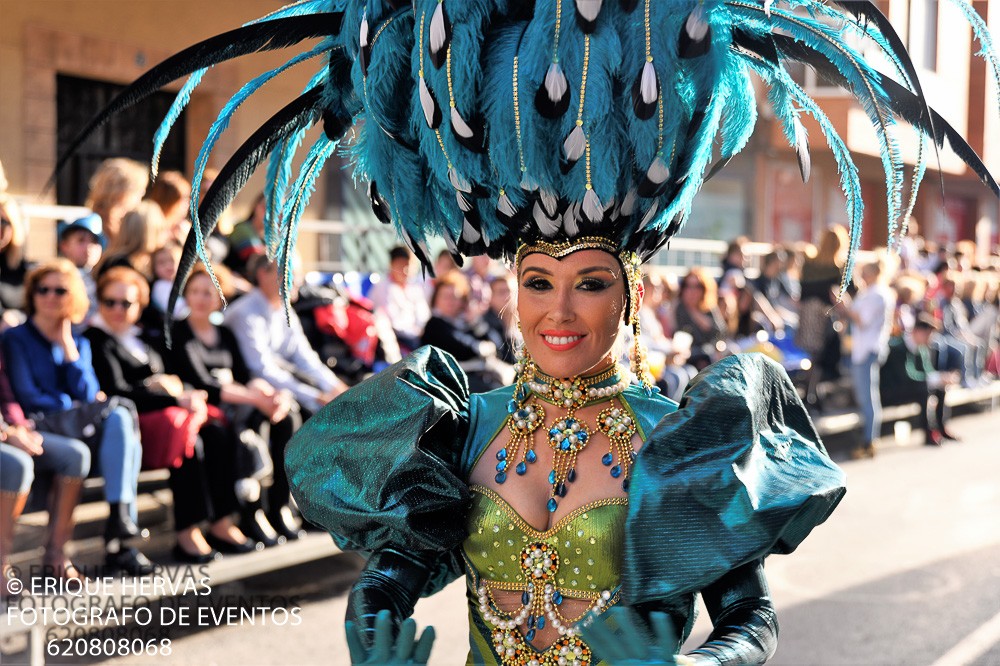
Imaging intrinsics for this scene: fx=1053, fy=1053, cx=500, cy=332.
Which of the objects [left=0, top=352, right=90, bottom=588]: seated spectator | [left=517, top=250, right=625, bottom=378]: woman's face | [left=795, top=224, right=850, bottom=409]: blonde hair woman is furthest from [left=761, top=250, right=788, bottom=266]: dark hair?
[left=517, top=250, right=625, bottom=378]: woman's face

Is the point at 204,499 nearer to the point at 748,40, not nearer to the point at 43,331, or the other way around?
the point at 43,331

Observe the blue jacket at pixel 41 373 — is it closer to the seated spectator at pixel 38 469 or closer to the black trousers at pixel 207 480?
the seated spectator at pixel 38 469

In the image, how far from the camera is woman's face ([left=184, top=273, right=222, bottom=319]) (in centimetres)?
501

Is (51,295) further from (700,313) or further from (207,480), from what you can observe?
(700,313)

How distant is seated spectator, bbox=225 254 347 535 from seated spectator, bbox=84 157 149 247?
2.20 feet

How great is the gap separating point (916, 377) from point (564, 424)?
29.7 ft

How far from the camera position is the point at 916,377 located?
33.8ft

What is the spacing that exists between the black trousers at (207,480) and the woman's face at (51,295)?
909 mm

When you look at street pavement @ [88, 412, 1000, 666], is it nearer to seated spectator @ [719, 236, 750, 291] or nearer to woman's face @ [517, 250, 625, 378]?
seated spectator @ [719, 236, 750, 291]

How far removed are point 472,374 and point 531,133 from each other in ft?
14.8

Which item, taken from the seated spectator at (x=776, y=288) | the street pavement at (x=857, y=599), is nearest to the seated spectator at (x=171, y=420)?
the street pavement at (x=857, y=599)

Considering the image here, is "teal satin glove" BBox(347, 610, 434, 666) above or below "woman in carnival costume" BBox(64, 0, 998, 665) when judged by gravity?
below

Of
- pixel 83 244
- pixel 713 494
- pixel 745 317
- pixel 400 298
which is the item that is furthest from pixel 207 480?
pixel 745 317

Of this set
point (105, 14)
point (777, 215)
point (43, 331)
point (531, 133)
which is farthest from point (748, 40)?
point (777, 215)
